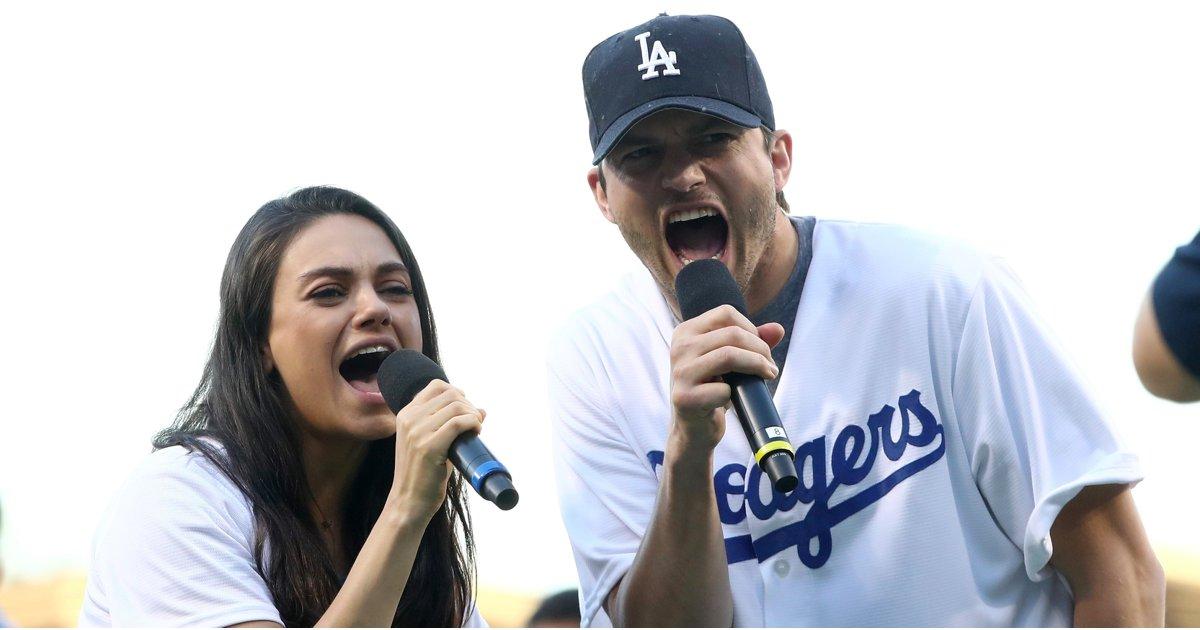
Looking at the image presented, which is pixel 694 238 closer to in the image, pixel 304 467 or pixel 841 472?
pixel 841 472

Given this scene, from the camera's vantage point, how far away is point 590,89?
3.10 m

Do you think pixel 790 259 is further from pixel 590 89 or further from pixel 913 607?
pixel 913 607

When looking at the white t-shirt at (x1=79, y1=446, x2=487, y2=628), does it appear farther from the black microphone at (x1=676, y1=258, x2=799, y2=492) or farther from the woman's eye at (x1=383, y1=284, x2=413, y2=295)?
the black microphone at (x1=676, y1=258, x2=799, y2=492)

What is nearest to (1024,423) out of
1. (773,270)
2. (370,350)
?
(773,270)

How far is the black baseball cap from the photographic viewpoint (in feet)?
9.50

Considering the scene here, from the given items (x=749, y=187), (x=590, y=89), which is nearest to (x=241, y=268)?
(x=590, y=89)

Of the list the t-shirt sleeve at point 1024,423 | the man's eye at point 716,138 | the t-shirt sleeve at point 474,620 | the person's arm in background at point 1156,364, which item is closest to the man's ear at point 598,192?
the man's eye at point 716,138

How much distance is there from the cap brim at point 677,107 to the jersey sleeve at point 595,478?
0.54m

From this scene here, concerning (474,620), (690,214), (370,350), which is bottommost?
(474,620)

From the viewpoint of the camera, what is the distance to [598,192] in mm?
3174

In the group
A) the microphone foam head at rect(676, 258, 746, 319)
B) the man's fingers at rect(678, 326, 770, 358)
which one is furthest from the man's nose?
the man's fingers at rect(678, 326, 770, 358)

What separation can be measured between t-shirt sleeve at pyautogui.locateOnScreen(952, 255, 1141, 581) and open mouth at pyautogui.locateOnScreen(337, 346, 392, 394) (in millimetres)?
1293

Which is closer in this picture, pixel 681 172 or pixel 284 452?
pixel 681 172

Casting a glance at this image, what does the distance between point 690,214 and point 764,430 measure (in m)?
0.82
